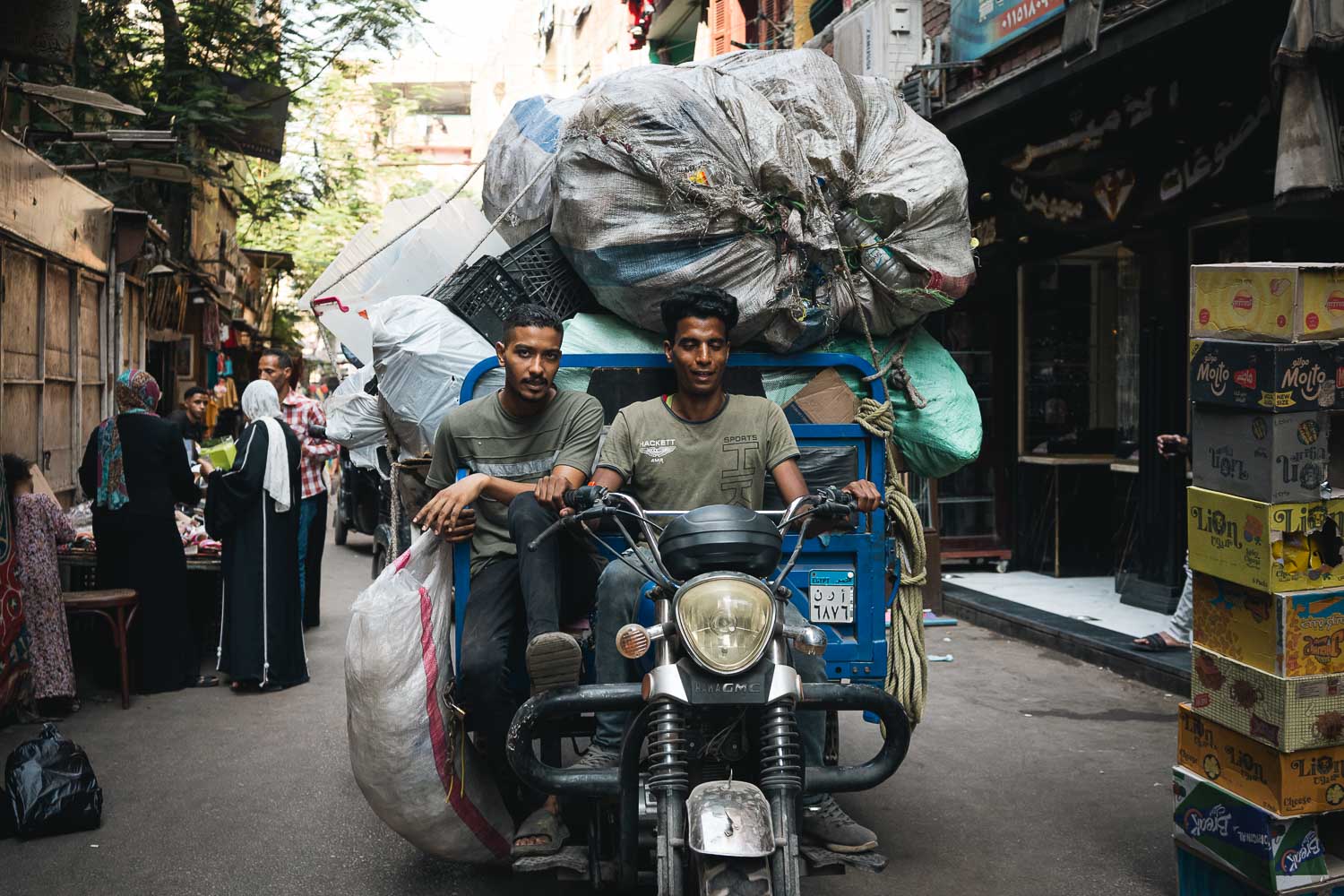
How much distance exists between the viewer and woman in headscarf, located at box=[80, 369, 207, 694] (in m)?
7.18

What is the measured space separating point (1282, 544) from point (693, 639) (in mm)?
1887

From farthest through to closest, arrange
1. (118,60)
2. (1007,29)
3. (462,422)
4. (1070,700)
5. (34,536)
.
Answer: (118,60), (1007,29), (1070,700), (34,536), (462,422)

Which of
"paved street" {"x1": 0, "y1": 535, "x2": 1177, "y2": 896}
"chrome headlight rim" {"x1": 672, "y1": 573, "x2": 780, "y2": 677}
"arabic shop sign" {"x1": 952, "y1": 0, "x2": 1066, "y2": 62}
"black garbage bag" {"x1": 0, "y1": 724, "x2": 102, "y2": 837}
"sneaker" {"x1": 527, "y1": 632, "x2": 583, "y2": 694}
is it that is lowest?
"paved street" {"x1": 0, "y1": 535, "x2": 1177, "y2": 896}

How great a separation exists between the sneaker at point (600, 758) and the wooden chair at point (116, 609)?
4.37 metres

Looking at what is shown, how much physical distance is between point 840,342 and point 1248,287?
1595mm

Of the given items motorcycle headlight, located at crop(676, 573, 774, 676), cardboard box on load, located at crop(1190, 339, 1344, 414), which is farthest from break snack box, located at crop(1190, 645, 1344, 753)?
motorcycle headlight, located at crop(676, 573, 774, 676)

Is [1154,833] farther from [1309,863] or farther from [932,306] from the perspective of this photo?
[932,306]

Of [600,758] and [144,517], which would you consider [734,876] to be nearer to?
[600,758]

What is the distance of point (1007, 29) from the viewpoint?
9359 mm

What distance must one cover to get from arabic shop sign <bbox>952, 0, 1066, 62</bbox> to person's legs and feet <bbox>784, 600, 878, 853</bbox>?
6.50 meters

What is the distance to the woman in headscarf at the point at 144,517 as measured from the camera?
7.18 m

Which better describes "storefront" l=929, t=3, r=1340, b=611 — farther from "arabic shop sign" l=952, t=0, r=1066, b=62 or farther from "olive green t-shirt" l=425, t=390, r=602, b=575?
"olive green t-shirt" l=425, t=390, r=602, b=575

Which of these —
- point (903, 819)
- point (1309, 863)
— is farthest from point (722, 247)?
point (1309, 863)

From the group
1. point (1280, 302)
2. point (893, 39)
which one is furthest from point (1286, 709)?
point (893, 39)
